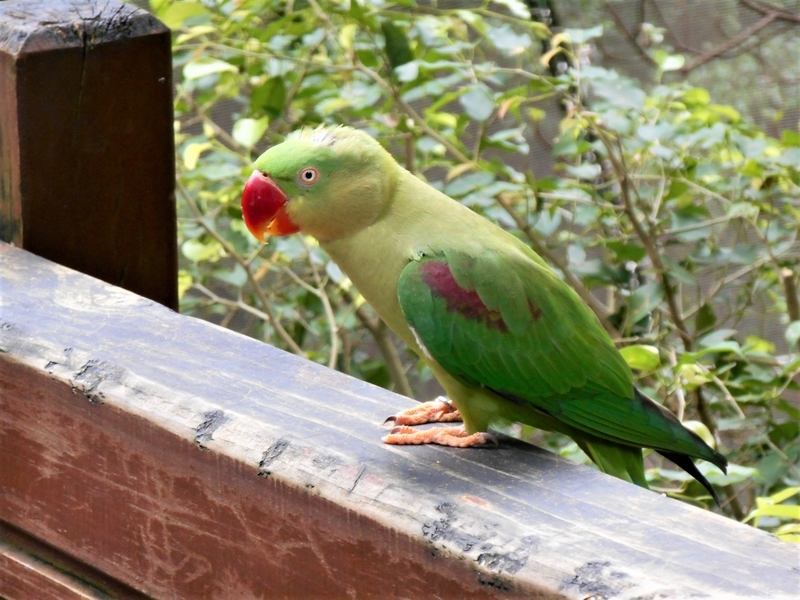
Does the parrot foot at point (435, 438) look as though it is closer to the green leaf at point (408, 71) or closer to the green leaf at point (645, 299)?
the green leaf at point (408, 71)

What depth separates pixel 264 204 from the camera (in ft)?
4.29

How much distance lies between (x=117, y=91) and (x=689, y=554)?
3.43 feet

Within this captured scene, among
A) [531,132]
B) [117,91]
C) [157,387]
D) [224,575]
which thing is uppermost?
[117,91]

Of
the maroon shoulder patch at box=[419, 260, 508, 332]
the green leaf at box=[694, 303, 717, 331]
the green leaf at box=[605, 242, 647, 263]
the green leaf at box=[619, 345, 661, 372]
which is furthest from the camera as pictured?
the green leaf at box=[694, 303, 717, 331]

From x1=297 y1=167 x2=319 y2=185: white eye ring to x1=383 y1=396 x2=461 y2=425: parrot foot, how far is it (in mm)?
335

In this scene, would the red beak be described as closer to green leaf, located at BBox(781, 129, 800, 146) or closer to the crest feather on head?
the crest feather on head

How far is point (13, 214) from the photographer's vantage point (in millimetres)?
1406

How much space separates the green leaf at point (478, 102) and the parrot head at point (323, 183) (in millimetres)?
727

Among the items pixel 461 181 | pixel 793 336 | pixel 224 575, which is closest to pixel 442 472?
pixel 224 575

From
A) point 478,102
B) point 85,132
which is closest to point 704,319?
point 478,102

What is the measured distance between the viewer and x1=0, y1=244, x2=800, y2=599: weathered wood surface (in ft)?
2.50

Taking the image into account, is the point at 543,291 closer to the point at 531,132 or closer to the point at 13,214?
the point at 13,214

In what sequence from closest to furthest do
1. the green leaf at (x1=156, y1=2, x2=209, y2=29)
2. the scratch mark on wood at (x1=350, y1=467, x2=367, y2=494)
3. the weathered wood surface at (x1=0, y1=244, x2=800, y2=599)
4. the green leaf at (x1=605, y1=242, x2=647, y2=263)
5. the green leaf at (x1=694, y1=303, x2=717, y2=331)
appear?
the weathered wood surface at (x1=0, y1=244, x2=800, y2=599), the scratch mark on wood at (x1=350, y1=467, x2=367, y2=494), the green leaf at (x1=156, y1=2, x2=209, y2=29), the green leaf at (x1=605, y1=242, x2=647, y2=263), the green leaf at (x1=694, y1=303, x2=717, y2=331)

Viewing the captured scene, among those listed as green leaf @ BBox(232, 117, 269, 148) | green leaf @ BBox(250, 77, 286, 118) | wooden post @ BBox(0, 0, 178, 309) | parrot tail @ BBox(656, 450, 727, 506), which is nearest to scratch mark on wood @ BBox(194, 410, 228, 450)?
wooden post @ BBox(0, 0, 178, 309)
